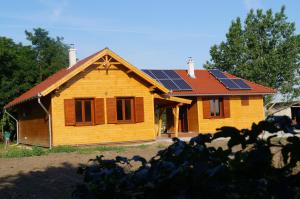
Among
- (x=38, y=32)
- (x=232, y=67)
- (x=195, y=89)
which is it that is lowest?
(x=195, y=89)

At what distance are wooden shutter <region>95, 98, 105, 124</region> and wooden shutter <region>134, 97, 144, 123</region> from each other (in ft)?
5.16

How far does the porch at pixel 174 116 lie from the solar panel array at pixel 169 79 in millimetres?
1117

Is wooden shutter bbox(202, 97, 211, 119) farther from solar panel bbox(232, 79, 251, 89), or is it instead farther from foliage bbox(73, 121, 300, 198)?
foliage bbox(73, 121, 300, 198)

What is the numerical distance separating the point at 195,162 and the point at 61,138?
1823 cm

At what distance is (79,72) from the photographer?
20.4 metres

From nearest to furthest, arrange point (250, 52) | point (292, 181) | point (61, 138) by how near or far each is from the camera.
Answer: point (292, 181) < point (61, 138) < point (250, 52)

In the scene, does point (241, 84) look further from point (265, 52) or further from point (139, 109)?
point (265, 52)

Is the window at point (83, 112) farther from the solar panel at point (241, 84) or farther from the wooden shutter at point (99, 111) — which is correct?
the solar panel at point (241, 84)

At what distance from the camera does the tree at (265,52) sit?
47438 mm

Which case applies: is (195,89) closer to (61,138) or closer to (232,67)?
(61,138)

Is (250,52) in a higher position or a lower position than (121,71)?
higher

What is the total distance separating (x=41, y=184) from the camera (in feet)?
28.9

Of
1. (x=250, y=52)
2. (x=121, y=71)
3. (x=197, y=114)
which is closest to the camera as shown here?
(x=121, y=71)

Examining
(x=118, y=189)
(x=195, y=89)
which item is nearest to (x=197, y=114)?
(x=195, y=89)
